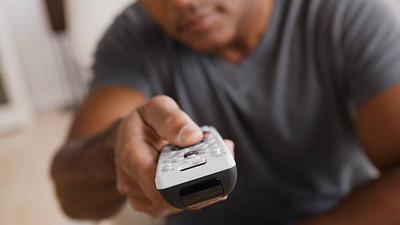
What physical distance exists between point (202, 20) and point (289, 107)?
6.3 inches

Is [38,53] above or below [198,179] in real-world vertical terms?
below

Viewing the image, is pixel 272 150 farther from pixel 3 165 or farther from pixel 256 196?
pixel 3 165

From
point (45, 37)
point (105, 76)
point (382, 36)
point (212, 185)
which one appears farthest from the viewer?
point (45, 37)

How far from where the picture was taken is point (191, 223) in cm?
59

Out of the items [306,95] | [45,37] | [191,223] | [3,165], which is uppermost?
[306,95]

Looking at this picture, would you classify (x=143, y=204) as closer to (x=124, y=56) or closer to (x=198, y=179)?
(x=198, y=179)

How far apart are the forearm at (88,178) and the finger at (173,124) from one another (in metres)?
0.12

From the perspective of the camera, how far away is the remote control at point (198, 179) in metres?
0.27

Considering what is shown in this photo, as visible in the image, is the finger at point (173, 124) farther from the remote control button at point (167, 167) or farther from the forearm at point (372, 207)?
the forearm at point (372, 207)

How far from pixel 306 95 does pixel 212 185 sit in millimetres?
347

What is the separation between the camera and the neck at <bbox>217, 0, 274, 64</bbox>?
62 centimetres

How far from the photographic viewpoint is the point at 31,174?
1.59 metres

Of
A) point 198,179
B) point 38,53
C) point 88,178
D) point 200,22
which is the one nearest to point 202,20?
point 200,22

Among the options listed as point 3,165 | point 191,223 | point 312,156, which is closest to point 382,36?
point 312,156
